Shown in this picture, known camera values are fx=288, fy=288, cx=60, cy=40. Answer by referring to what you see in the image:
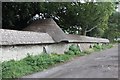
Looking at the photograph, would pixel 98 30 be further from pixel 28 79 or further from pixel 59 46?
pixel 28 79

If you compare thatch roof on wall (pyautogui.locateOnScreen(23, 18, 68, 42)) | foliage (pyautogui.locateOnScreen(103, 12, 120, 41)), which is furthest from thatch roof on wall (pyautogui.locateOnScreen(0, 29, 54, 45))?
foliage (pyautogui.locateOnScreen(103, 12, 120, 41))

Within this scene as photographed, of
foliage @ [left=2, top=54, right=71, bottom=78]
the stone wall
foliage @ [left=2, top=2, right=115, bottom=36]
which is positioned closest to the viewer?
foliage @ [left=2, top=54, right=71, bottom=78]

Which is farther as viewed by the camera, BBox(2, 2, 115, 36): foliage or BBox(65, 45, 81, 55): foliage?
BBox(2, 2, 115, 36): foliage

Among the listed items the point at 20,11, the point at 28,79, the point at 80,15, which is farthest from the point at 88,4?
the point at 28,79

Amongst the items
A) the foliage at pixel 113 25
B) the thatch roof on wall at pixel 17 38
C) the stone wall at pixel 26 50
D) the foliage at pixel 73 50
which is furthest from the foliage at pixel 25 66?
the foliage at pixel 113 25

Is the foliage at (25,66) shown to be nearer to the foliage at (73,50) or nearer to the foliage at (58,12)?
the foliage at (73,50)

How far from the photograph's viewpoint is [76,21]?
37812 mm

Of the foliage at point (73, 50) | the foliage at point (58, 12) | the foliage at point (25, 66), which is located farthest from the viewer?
the foliage at point (58, 12)

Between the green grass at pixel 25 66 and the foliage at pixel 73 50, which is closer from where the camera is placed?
the green grass at pixel 25 66

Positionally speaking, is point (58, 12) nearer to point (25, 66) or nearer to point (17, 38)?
point (17, 38)

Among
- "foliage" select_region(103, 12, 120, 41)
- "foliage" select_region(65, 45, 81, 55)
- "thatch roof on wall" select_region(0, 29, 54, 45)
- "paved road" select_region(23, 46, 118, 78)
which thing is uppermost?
"thatch roof on wall" select_region(0, 29, 54, 45)

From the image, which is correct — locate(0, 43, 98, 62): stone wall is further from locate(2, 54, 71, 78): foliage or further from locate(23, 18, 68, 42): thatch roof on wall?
locate(23, 18, 68, 42): thatch roof on wall

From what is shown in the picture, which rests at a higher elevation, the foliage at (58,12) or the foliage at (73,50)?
the foliage at (58,12)

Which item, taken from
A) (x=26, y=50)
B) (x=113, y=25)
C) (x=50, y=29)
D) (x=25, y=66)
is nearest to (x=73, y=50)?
(x=50, y=29)
